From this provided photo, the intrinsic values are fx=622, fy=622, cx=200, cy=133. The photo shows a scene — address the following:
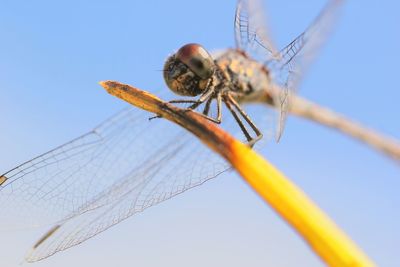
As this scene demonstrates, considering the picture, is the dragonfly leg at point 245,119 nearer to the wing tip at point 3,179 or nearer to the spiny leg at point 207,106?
the spiny leg at point 207,106

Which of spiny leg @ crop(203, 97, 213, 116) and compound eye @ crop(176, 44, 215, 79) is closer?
compound eye @ crop(176, 44, 215, 79)

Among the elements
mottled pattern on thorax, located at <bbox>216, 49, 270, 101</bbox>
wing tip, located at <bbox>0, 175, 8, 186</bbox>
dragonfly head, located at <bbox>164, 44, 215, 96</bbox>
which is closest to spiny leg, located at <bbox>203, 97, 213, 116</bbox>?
dragonfly head, located at <bbox>164, 44, 215, 96</bbox>

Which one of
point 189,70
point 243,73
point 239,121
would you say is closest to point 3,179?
point 189,70

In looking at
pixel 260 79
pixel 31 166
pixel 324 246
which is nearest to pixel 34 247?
pixel 31 166

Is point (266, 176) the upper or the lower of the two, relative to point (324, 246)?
upper

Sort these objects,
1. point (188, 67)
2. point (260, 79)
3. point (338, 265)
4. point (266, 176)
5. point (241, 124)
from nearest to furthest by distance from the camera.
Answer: point (338, 265), point (266, 176), point (188, 67), point (241, 124), point (260, 79)

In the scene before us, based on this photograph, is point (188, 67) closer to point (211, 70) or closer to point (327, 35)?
point (211, 70)

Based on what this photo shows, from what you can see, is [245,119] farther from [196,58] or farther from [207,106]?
[196,58]

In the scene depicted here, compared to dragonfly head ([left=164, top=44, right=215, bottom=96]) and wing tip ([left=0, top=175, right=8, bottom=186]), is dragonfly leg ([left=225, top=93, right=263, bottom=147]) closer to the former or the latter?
dragonfly head ([left=164, top=44, right=215, bottom=96])
